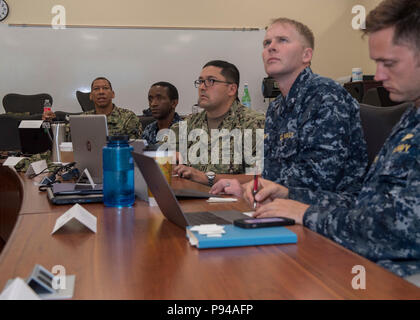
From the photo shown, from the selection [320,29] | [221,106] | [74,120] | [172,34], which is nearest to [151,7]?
[172,34]

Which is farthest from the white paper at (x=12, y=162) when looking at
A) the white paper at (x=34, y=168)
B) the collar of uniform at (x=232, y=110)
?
the collar of uniform at (x=232, y=110)

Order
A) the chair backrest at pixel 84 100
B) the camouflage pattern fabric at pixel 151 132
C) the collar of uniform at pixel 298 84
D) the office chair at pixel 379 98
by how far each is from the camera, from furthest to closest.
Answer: the chair backrest at pixel 84 100
the camouflage pattern fabric at pixel 151 132
the office chair at pixel 379 98
the collar of uniform at pixel 298 84

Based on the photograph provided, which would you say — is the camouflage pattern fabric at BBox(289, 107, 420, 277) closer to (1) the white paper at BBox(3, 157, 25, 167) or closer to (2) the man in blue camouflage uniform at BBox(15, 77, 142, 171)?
(1) the white paper at BBox(3, 157, 25, 167)

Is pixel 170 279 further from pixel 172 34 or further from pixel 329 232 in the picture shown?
pixel 172 34

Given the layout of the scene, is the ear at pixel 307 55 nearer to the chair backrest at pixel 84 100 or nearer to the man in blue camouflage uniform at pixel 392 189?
the man in blue camouflage uniform at pixel 392 189

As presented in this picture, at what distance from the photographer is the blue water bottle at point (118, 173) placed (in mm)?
1262

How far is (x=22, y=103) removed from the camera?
553 centimetres

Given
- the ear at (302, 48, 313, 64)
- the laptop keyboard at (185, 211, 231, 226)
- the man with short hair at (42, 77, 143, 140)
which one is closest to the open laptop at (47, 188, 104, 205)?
the laptop keyboard at (185, 211, 231, 226)

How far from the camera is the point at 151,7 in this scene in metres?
6.27

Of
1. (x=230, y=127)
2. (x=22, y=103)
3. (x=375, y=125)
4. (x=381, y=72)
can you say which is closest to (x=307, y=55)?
(x=375, y=125)

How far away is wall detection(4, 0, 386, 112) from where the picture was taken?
6074 mm

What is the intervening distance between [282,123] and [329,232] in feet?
2.95

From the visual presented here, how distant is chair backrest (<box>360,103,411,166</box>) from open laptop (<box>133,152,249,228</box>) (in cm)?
70

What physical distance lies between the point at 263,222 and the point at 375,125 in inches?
34.3
